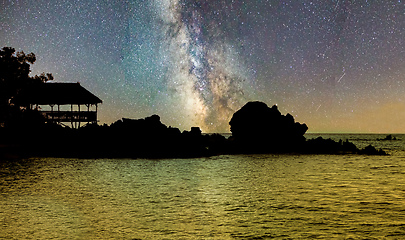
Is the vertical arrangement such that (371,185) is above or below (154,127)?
→ below

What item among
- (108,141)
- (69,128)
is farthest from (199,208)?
(69,128)

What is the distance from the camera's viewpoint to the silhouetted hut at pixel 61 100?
42.5m

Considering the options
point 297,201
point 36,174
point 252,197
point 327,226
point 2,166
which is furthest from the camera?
point 2,166

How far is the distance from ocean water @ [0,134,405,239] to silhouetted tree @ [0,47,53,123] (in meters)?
25.7

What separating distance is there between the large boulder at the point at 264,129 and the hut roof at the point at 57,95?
63.4 feet

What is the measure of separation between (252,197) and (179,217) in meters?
5.09

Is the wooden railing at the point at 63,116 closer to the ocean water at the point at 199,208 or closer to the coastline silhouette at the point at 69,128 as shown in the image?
the coastline silhouette at the point at 69,128

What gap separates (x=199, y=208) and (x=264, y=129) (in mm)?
37127

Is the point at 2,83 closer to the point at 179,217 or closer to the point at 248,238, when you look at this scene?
the point at 179,217

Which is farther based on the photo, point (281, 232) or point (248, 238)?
point (281, 232)

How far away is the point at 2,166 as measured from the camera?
27969mm

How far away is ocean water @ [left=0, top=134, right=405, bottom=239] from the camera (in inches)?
375

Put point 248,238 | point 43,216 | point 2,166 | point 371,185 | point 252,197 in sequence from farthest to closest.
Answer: point 2,166, point 371,185, point 252,197, point 43,216, point 248,238

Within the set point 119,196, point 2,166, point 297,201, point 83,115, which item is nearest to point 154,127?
point 83,115
